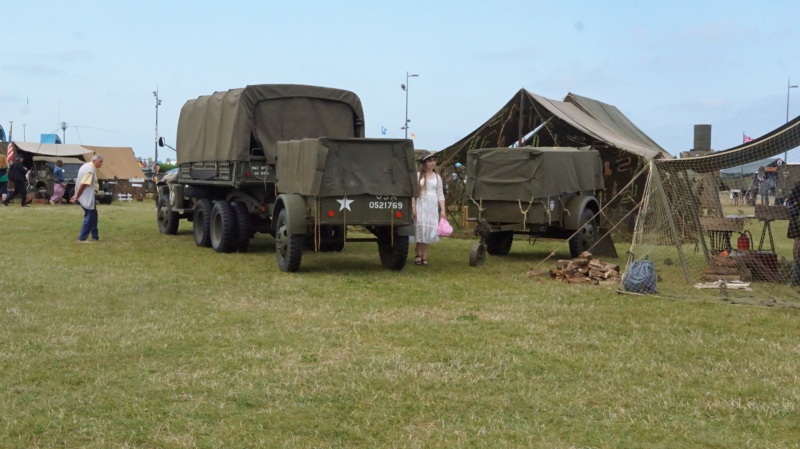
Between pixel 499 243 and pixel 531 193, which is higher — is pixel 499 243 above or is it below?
below

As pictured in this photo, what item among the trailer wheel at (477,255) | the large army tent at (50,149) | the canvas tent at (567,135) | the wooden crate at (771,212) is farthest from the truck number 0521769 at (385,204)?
the large army tent at (50,149)

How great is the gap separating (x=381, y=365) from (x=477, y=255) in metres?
7.45

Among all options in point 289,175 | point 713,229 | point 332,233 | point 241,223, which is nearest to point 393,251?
point 332,233

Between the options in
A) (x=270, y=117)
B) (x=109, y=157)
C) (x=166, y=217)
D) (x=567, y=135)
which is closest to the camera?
(x=270, y=117)

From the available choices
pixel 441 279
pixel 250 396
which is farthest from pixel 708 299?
pixel 250 396

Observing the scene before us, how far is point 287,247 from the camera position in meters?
12.7

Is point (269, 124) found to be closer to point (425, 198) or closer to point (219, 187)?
point (219, 187)

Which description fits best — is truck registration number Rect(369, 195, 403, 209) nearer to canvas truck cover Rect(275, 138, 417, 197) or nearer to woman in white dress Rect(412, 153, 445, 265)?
canvas truck cover Rect(275, 138, 417, 197)

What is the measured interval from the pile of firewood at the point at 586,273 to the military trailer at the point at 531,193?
1809 millimetres

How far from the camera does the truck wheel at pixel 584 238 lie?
15.2 meters

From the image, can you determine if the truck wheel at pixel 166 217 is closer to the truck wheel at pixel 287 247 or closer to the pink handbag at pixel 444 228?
the truck wheel at pixel 287 247

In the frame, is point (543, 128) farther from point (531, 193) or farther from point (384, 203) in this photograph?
point (384, 203)

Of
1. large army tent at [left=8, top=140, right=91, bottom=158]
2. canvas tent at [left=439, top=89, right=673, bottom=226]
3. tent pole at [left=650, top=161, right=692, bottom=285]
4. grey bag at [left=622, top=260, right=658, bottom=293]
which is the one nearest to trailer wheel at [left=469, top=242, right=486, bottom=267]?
tent pole at [left=650, top=161, right=692, bottom=285]

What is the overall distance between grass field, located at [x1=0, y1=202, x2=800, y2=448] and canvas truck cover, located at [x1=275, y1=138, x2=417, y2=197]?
4.09ft
